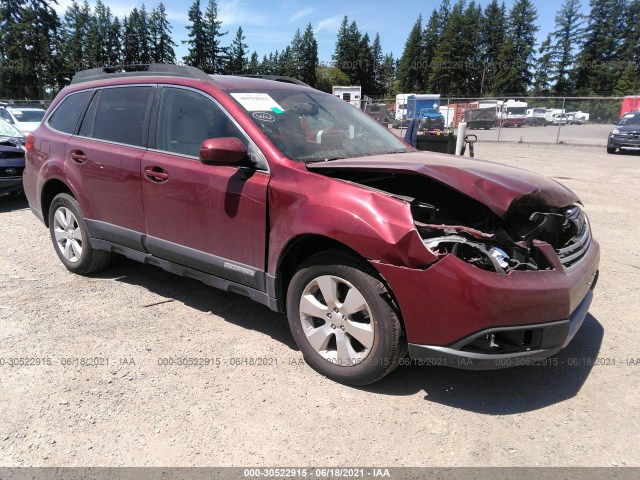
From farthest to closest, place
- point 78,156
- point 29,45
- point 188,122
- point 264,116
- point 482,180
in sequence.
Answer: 1. point 29,45
2. point 78,156
3. point 188,122
4. point 264,116
5. point 482,180

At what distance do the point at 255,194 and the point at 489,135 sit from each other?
101ft

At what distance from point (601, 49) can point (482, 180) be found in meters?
93.1

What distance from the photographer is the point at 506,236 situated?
2.59m

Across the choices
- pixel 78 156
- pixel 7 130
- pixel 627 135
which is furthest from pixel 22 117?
pixel 627 135

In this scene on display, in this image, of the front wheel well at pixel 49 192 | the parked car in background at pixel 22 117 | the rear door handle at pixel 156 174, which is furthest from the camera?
the parked car in background at pixel 22 117

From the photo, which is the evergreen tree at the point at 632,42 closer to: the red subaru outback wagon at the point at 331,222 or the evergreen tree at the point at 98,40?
the evergreen tree at the point at 98,40

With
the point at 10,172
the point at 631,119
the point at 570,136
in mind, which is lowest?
the point at 10,172

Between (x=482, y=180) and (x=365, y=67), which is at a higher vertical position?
(x=365, y=67)

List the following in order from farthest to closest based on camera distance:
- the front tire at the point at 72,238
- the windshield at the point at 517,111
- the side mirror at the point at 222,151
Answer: the windshield at the point at 517,111 → the front tire at the point at 72,238 → the side mirror at the point at 222,151

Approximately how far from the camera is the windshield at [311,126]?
3.25m

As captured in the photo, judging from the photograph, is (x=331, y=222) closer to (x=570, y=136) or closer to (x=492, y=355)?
(x=492, y=355)

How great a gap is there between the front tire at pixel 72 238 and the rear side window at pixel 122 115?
2.67 feet

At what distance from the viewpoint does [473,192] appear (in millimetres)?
2619

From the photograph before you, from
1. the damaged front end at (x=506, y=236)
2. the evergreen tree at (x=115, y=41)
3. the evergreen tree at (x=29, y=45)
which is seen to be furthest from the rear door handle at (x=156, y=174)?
the evergreen tree at (x=115, y=41)
